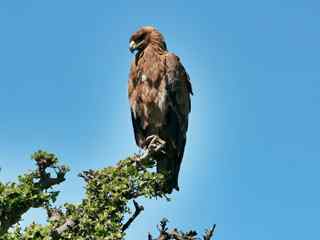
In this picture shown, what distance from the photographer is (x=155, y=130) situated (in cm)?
1323

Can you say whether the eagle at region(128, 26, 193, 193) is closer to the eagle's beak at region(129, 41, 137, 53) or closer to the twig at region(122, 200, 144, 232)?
the eagle's beak at region(129, 41, 137, 53)

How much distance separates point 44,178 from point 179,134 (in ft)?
12.6

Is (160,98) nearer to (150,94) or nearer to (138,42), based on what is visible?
(150,94)

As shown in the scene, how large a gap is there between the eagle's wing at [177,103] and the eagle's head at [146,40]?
1.38 ft

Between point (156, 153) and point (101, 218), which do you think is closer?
point (101, 218)

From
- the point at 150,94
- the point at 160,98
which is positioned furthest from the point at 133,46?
the point at 160,98

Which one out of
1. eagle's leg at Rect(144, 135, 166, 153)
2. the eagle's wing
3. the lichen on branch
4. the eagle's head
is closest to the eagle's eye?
the eagle's head

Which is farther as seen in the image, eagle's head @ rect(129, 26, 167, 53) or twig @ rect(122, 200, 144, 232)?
eagle's head @ rect(129, 26, 167, 53)

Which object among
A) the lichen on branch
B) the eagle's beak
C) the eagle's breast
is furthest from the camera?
the eagle's beak

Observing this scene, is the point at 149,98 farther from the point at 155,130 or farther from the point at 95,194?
the point at 95,194

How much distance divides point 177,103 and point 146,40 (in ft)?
4.48

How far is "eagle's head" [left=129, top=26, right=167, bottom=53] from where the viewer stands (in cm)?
1420

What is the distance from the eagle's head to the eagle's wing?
0.42m

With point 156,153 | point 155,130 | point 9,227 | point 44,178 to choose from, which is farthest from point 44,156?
point 155,130
